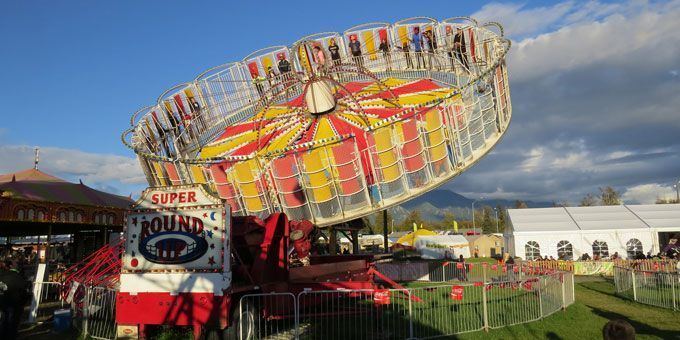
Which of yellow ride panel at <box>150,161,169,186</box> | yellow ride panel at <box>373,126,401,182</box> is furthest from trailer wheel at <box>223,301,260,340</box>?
yellow ride panel at <box>150,161,169,186</box>

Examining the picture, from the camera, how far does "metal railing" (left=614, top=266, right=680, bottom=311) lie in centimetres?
1388

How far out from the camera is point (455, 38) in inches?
1011

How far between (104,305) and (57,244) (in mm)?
44938

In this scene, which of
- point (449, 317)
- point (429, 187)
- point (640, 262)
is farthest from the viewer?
point (640, 262)

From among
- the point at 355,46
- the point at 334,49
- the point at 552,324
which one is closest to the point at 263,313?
the point at 552,324

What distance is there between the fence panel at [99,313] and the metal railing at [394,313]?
3.39 meters

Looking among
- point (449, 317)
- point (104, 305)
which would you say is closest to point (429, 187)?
point (449, 317)

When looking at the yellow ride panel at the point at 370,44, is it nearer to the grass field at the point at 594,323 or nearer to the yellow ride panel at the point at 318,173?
the yellow ride panel at the point at 318,173

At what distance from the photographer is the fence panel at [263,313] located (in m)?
9.39

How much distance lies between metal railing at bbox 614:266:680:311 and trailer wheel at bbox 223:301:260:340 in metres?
11.0

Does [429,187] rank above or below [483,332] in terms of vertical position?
above

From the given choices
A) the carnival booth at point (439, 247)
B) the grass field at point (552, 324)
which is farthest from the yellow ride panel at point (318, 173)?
the carnival booth at point (439, 247)

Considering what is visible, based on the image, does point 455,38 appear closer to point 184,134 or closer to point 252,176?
point 252,176

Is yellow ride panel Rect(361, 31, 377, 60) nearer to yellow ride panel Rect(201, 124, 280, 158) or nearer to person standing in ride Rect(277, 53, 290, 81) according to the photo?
person standing in ride Rect(277, 53, 290, 81)
